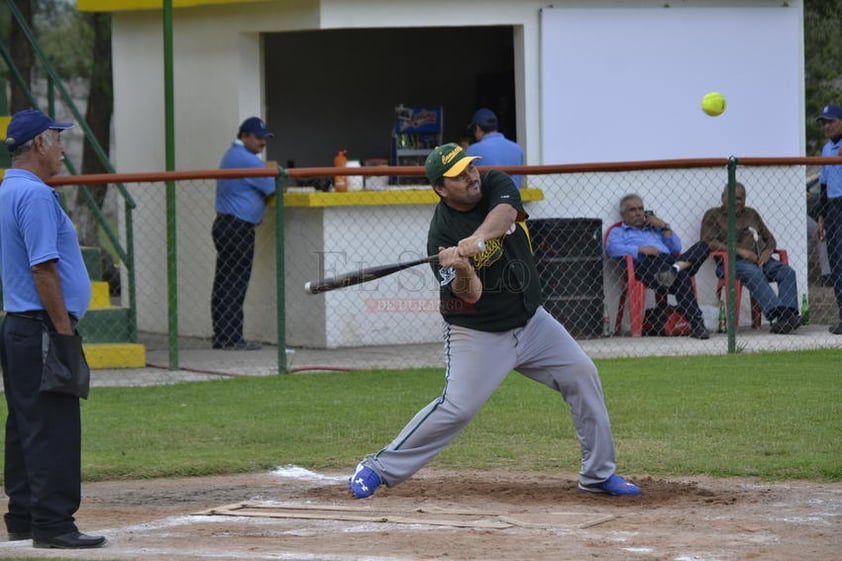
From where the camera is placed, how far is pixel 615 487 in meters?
7.64

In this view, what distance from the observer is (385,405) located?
10914 millimetres

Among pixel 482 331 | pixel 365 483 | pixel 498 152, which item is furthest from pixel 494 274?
pixel 498 152

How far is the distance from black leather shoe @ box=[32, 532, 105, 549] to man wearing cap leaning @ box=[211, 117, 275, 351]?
24.7 ft

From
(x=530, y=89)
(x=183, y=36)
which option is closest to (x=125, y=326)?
(x=183, y=36)

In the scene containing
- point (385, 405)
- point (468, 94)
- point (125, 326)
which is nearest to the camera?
point (385, 405)

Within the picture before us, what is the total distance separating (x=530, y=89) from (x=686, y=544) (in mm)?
8933

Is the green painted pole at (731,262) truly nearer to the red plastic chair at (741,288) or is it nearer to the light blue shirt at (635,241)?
the red plastic chair at (741,288)

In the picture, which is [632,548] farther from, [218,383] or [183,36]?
[183,36]

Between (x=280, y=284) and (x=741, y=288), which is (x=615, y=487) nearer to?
(x=280, y=284)

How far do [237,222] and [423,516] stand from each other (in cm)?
732

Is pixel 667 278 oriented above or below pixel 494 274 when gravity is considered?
below

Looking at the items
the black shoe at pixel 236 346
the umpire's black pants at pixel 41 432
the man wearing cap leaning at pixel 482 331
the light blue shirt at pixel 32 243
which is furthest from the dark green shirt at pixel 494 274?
the black shoe at pixel 236 346

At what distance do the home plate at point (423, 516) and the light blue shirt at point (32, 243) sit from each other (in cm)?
144

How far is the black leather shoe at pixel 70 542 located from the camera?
258 inches
